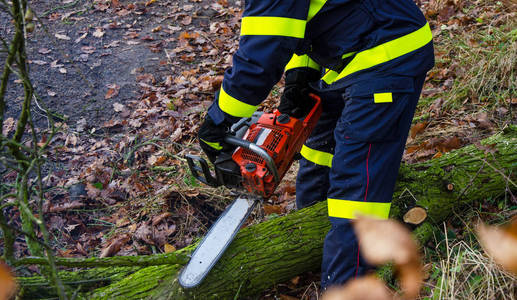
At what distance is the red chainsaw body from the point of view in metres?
2.49

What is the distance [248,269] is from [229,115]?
3.15 ft

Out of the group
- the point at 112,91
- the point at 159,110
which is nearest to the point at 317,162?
the point at 159,110

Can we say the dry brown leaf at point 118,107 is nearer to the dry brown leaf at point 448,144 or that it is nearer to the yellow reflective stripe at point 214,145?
the yellow reflective stripe at point 214,145

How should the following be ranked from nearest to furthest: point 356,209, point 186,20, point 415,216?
1. point 356,209
2. point 415,216
3. point 186,20

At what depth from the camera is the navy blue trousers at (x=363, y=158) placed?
214 cm

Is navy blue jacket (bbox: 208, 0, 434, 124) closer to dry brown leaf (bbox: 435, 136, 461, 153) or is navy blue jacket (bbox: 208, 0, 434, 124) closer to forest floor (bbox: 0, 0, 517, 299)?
forest floor (bbox: 0, 0, 517, 299)

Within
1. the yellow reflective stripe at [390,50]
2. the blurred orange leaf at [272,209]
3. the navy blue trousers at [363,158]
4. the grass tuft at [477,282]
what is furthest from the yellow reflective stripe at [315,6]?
the blurred orange leaf at [272,209]

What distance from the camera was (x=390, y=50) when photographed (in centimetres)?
212

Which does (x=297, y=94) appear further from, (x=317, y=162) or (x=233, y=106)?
(x=233, y=106)

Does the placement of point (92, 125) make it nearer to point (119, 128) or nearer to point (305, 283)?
point (119, 128)

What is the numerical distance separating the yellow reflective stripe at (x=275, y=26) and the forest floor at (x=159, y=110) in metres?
0.87

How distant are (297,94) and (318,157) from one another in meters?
0.59

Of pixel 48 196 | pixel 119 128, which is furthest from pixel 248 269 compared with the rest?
pixel 119 128

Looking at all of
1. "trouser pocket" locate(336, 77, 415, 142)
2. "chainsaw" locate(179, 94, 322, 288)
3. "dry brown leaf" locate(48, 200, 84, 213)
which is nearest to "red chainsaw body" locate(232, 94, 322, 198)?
"chainsaw" locate(179, 94, 322, 288)
